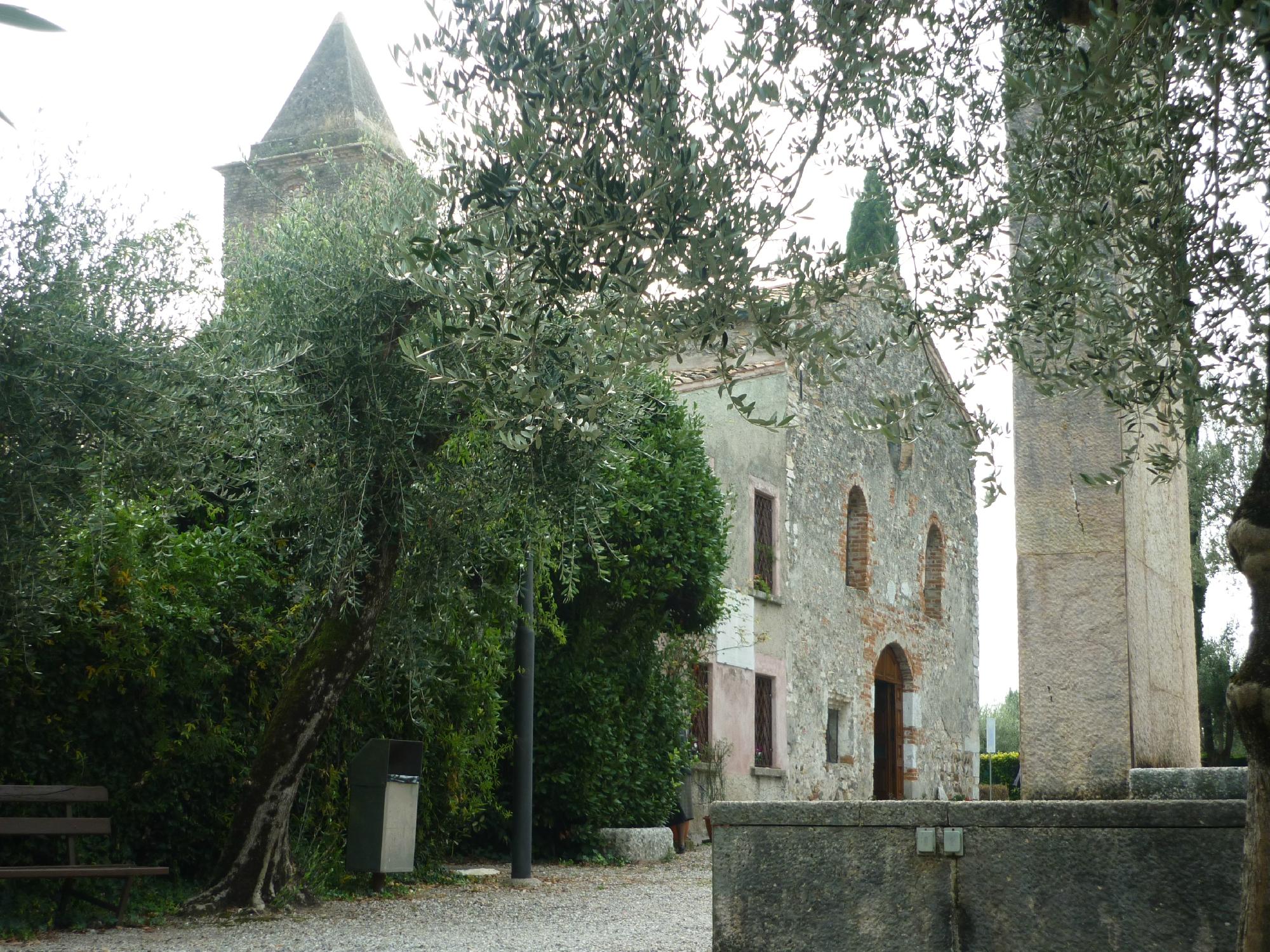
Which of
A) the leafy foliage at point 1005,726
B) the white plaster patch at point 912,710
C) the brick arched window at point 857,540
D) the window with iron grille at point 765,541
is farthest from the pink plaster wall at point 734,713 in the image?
the leafy foliage at point 1005,726

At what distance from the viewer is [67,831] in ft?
25.2

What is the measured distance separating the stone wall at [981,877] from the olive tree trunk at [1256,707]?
3.39ft

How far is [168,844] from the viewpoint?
9.11m

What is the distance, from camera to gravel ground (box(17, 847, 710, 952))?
722cm

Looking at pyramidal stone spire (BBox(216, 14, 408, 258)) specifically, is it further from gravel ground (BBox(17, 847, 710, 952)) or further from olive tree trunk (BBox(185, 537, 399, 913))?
gravel ground (BBox(17, 847, 710, 952))

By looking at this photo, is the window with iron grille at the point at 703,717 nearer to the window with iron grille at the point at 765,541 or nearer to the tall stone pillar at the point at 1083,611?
the window with iron grille at the point at 765,541

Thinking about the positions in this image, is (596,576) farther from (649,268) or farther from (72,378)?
(649,268)

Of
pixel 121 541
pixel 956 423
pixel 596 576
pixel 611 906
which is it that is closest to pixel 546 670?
pixel 596 576

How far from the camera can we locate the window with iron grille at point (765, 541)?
17938 mm

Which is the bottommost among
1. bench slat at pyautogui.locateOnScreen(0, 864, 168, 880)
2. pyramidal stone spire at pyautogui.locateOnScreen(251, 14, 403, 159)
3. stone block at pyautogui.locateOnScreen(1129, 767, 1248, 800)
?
bench slat at pyautogui.locateOnScreen(0, 864, 168, 880)

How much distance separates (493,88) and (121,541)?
Answer: 478 centimetres

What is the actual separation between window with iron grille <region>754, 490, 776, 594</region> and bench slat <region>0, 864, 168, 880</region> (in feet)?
36.3

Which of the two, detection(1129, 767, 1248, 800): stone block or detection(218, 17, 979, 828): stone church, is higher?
detection(218, 17, 979, 828): stone church

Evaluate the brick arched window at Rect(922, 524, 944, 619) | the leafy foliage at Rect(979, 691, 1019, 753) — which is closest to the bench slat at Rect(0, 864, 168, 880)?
the brick arched window at Rect(922, 524, 944, 619)
